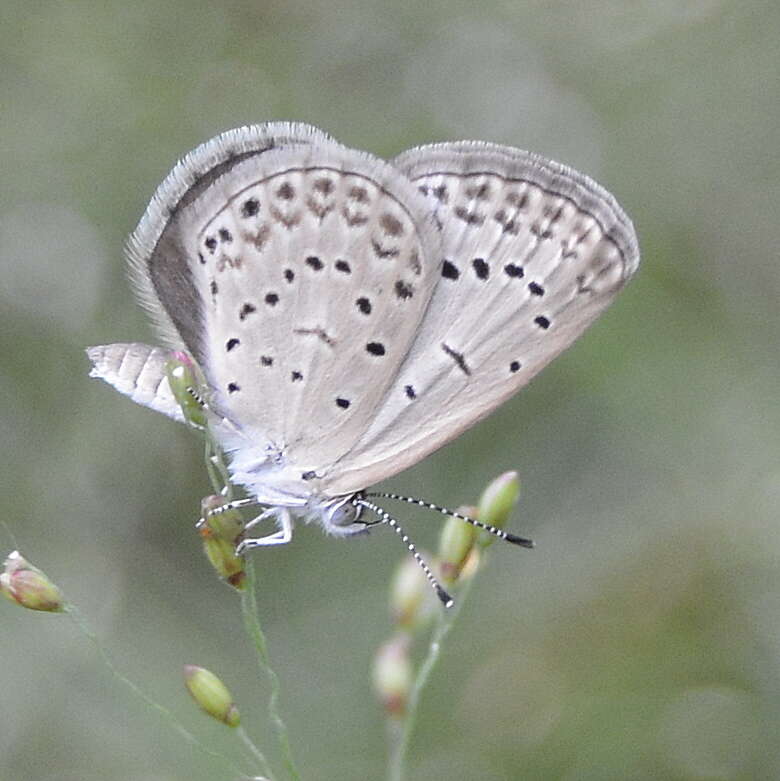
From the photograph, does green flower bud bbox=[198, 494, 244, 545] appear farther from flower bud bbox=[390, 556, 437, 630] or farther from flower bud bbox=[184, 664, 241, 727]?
flower bud bbox=[390, 556, 437, 630]

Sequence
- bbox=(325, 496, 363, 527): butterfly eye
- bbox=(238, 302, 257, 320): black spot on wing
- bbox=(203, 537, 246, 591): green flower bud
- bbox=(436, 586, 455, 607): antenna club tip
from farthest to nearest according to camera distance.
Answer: bbox=(238, 302, 257, 320): black spot on wing
bbox=(325, 496, 363, 527): butterfly eye
bbox=(436, 586, 455, 607): antenna club tip
bbox=(203, 537, 246, 591): green flower bud

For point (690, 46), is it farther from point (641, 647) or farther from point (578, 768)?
point (578, 768)

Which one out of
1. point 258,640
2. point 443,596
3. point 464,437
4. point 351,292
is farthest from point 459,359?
point 464,437

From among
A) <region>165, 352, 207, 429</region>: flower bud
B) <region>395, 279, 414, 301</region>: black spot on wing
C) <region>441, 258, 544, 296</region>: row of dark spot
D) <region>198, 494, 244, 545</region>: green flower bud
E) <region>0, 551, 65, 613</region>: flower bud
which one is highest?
<region>441, 258, 544, 296</region>: row of dark spot

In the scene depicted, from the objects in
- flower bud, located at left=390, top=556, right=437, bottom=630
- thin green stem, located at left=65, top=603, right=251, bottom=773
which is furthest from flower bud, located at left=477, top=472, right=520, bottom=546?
thin green stem, located at left=65, top=603, right=251, bottom=773

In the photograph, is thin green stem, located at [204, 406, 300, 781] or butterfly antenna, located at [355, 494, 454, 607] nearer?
thin green stem, located at [204, 406, 300, 781]

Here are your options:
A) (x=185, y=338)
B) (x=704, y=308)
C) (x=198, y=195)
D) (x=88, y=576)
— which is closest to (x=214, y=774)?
(x=88, y=576)

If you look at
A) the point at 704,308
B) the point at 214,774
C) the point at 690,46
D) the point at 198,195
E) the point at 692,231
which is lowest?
the point at 214,774
